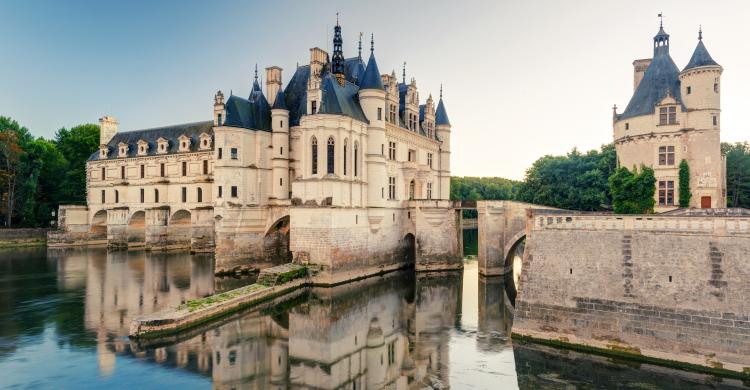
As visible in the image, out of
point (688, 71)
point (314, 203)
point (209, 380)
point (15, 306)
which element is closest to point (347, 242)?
point (314, 203)

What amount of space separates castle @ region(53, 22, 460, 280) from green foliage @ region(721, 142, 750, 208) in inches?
1034

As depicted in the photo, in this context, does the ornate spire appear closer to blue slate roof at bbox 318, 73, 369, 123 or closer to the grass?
blue slate roof at bbox 318, 73, 369, 123

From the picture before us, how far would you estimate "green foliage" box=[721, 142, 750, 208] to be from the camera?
3969 centimetres

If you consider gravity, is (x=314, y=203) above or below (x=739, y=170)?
below

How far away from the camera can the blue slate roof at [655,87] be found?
27391mm

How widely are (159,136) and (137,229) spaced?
11063 millimetres

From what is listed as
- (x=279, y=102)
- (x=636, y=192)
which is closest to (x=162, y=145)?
(x=279, y=102)

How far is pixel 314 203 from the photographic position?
28141 millimetres

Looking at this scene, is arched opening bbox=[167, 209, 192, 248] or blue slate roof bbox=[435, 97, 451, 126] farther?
arched opening bbox=[167, 209, 192, 248]

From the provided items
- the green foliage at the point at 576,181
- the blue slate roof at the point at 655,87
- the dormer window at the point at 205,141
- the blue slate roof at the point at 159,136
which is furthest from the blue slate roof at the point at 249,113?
the green foliage at the point at 576,181

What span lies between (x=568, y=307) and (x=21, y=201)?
61904 millimetres

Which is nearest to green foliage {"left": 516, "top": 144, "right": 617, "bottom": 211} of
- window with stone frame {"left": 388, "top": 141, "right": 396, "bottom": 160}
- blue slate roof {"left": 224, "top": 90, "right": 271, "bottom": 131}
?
window with stone frame {"left": 388, "top": 141, "right": 396, "bottom": 160}

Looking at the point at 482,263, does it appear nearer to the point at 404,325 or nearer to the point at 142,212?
the point at 404,325

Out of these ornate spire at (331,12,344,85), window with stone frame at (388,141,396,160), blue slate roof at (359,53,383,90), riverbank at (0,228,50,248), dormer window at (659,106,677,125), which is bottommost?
riverbank at (0,228,50,248)
